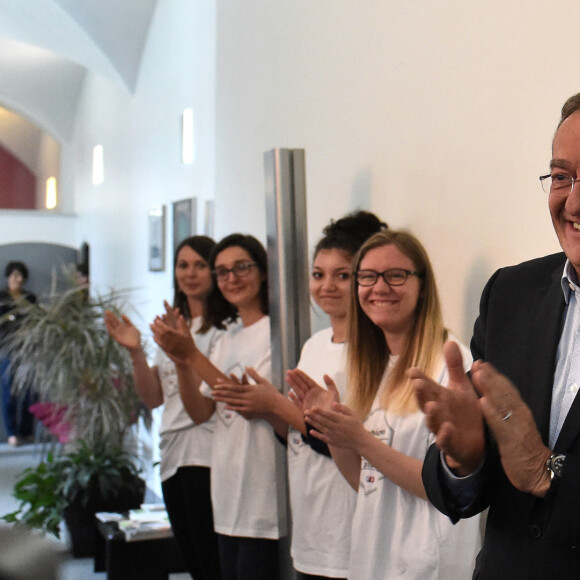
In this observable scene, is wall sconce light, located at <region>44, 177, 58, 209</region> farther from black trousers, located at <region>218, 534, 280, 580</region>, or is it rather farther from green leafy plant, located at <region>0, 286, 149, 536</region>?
black trousers, located at <region>218, 534, 280, 580</region>

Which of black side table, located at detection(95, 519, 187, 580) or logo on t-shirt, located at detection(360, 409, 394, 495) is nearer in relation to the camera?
logo on t-shirt, located at detection(360, 409, 394, 495)

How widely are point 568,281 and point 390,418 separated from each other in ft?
3.12

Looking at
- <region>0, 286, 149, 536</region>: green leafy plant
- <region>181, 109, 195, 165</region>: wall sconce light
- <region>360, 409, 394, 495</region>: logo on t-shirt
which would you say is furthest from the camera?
<region>181, 109, 195, 165</region>: wall sconce light

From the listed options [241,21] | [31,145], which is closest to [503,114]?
[241,21]

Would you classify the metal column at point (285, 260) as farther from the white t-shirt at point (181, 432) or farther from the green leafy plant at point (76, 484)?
the green leafy plant at point (76, 484)

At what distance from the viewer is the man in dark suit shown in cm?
151

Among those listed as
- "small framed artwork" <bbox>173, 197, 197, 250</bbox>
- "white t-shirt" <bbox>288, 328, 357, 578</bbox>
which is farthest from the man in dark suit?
"small framed artwork" <bbox>173, 197, 197, 250</bbox>

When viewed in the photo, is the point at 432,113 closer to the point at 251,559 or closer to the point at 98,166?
the point at 251,559

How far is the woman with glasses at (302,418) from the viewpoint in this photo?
288 centimetres

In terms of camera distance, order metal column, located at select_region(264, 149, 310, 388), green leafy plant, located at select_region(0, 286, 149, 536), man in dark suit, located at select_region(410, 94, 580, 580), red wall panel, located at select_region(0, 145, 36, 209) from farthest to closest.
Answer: red wall panel, located at select_region(0, 145, 36, 209) → green leafy plant, located at select_region(0, 286, 149, 536) → metal column, located at select_region(264, 149, 310, 388) → man in dark suit, located at select_region(410, 94, 580, 580)

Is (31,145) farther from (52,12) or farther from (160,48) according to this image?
(160,48)

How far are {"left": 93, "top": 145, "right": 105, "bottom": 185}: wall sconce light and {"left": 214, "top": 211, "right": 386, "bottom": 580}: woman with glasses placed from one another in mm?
8320

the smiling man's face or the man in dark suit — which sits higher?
the smiling man's face

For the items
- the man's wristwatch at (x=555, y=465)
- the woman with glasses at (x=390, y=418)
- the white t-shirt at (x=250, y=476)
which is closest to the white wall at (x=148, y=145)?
the white t-shirt at (x=250, y=476)
